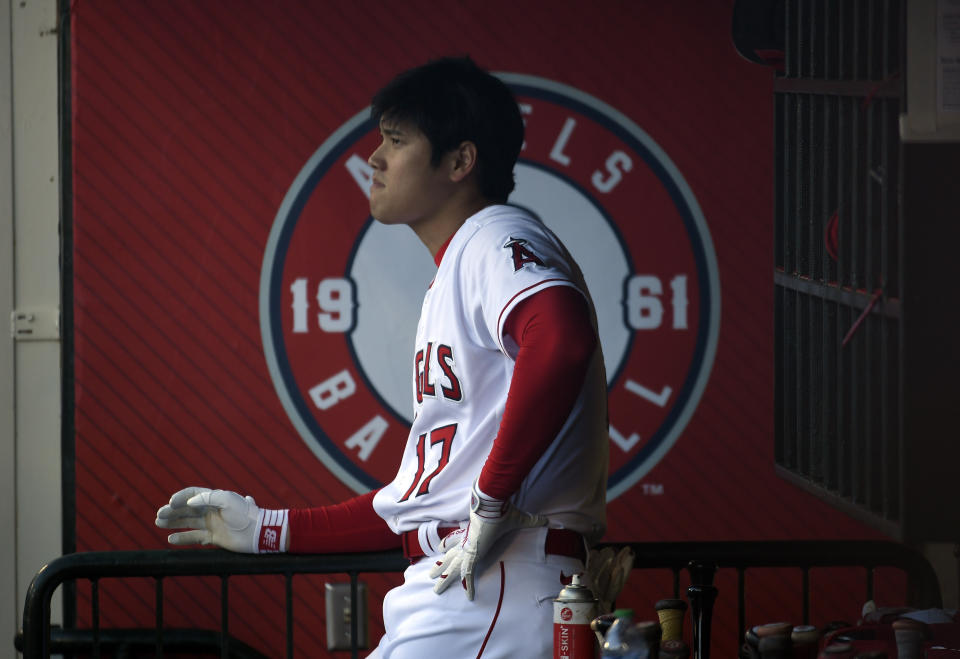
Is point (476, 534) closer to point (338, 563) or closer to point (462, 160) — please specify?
point (338, 563)

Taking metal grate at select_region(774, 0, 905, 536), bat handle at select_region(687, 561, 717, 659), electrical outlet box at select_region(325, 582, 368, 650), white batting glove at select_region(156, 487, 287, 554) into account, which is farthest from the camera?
electrical outlet box at select_region(325, 582, 368, 650)

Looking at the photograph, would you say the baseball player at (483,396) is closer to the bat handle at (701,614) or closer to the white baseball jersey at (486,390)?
the white baseball jersey at (486,390)

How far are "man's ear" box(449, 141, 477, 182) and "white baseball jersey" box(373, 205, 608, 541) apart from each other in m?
0.09

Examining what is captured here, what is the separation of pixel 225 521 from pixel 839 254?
1479 mm

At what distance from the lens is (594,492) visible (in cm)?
169

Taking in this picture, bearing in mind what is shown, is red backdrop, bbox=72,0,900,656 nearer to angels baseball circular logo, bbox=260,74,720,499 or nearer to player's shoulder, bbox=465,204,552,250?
angels baseball circular logo, bbox=260,74,720,499

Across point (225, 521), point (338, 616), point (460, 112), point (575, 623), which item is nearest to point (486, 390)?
point (575, 623)

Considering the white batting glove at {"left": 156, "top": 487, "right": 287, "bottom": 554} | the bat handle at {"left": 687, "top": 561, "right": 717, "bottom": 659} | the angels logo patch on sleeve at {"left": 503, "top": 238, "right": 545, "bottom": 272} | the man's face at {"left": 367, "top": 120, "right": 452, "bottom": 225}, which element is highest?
the man's face at {"left": 367, "top": 120, "right": 452, "bottom": 225}

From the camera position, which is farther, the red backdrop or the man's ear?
the red backdrop

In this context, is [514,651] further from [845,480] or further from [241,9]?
[241,9]

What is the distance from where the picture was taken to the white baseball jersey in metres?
1.62

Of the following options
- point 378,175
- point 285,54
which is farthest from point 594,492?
point 285,54

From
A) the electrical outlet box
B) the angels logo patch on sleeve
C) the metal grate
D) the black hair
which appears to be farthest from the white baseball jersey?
the electrical outlet box

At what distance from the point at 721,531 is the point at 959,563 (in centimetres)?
62
